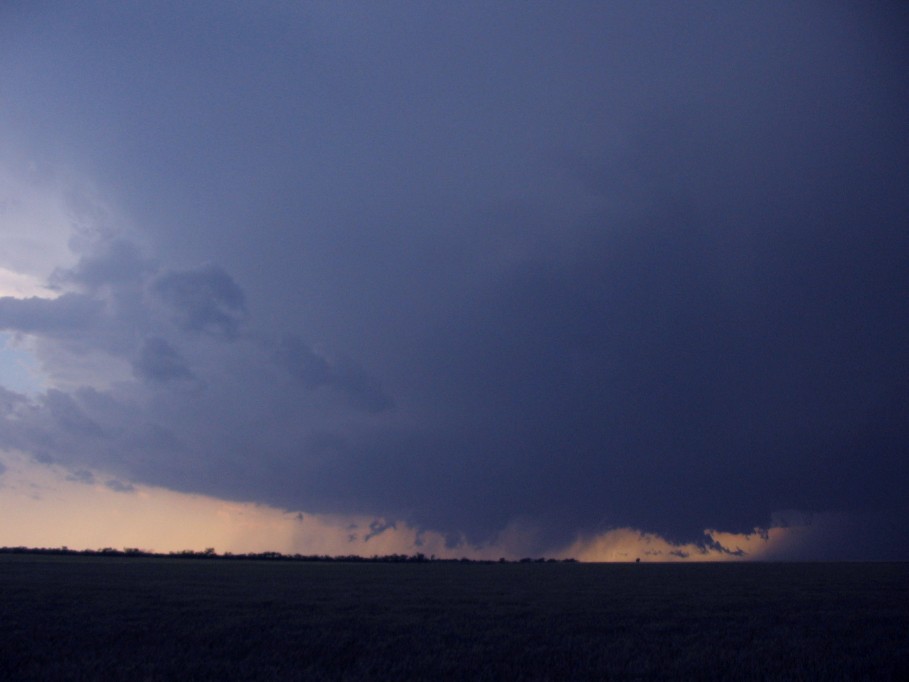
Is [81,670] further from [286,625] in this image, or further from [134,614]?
[134,614]

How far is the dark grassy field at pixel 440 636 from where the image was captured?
1425 cm

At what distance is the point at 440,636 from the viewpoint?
62.1 feet

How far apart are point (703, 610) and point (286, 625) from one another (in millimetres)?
15871

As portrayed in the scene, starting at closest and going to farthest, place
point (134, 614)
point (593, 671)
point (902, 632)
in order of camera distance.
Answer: point (593, 671)
point (902, 632)
point (134, 614)

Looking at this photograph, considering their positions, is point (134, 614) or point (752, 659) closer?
point (752, 659)

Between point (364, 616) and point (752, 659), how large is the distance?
42.8 feet

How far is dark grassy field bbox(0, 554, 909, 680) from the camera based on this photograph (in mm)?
14250

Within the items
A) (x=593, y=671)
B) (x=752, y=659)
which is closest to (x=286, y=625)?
(x=593, y=671)

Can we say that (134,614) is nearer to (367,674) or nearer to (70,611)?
(70,611)

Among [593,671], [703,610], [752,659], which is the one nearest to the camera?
[593,671]

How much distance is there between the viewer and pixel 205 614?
75.5 ft

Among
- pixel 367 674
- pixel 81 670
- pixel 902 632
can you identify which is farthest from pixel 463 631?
pixel 902 632

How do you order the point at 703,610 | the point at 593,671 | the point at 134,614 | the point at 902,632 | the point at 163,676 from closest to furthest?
the point at 163,676 < the point at 593,671 < the point at 902,632 < the point at 134,614 < the point at 703,610

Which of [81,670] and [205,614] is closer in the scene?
[81,670]
